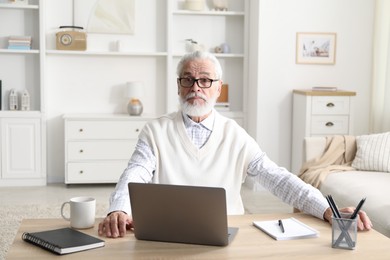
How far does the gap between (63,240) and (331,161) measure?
2.83 metres

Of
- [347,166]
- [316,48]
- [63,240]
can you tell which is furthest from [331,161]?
[63,240]

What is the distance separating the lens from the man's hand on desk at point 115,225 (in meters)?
1.79

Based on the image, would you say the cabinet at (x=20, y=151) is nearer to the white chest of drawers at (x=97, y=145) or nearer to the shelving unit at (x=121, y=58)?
the shelving unit at (x=121, y=58)

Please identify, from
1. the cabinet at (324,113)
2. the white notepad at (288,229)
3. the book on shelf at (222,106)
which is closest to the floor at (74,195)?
the cabinet at (324,113)

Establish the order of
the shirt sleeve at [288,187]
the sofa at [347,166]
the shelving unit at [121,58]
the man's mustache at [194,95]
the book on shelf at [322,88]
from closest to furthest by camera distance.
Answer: the shirt sleeve at [288,187] → the man's mustache at [194,95] → the sofa at [347,166] → the book on shelf at [322,88] → the shelving unit at [121,58]

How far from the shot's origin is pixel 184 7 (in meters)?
5.75

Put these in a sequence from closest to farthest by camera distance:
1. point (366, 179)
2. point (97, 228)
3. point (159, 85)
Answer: point (97, 228) < point (366, 179) < point (159, 85)

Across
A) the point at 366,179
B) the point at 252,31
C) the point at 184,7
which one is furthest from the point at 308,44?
the point at 366,179

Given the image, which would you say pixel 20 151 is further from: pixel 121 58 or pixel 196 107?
pixel 196 107

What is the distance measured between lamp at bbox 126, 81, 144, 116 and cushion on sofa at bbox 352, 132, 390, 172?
7.40ft

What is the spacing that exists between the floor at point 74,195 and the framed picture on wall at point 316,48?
4.42ft

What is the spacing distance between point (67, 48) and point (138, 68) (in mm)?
736

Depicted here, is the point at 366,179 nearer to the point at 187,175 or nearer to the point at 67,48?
the point at 187,175

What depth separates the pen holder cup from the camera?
1.71 meters
